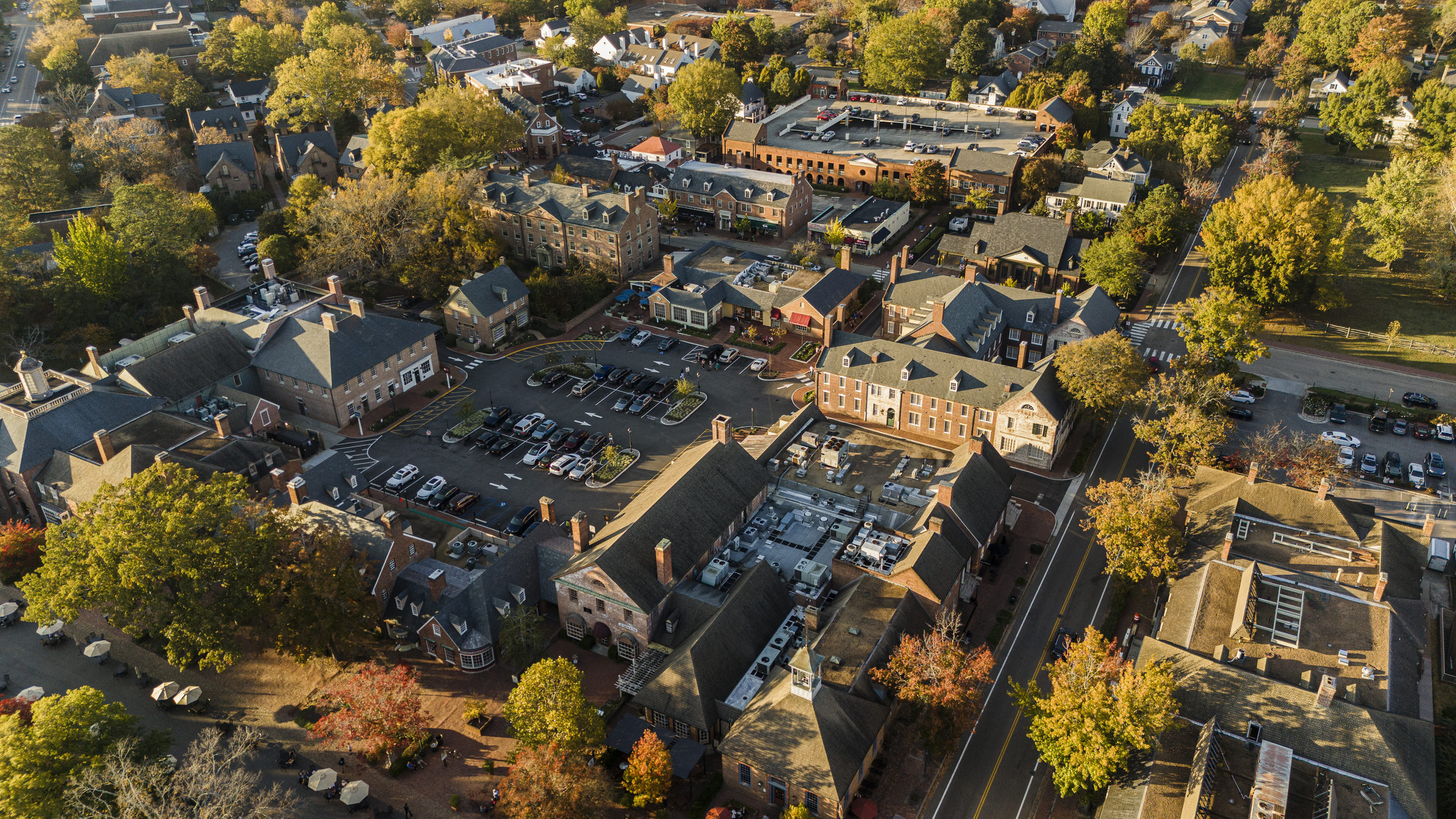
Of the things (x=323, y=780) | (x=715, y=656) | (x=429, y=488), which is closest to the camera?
(x=323, y=780)

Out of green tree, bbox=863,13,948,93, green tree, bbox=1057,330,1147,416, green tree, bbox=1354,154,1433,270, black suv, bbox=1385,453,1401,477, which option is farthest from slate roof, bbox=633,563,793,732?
green tree, bbox=863,13,948,93

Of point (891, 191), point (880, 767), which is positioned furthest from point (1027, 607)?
point (891, 191)

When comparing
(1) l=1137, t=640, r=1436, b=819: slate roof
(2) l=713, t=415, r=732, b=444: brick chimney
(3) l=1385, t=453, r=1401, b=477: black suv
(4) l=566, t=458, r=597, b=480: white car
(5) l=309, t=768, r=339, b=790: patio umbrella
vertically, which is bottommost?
(5) l=309, t=768, r=339, b=790: patio umbrella

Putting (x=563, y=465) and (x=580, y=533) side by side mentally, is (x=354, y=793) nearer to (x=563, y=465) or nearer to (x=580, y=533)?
(x=580, y=533)

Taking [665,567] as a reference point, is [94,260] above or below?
above

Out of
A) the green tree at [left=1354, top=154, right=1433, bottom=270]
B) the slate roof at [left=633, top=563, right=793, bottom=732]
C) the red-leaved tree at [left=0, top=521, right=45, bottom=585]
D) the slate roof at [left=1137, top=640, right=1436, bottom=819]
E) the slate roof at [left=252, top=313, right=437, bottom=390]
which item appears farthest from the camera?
the green tree at [left=1354, top=154, right=1433, bottom=270]

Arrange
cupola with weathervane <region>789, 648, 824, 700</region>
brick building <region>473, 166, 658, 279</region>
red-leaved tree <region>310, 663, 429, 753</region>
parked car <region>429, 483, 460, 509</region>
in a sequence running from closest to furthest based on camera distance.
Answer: cupola with weathervane <region>789, 648, 824, 700</region> < red-leaved tree <region>310, 663, 429, 753</region> < parked car <region>429, 483, 460, 509</region> < brick building <region>473, 166, 658, 279</region>

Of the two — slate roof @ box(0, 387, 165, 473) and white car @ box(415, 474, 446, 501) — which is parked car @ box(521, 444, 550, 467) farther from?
slate roof @ box(0, 387, 165, 473)

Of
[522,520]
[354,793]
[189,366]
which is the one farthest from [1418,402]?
[189,366]
